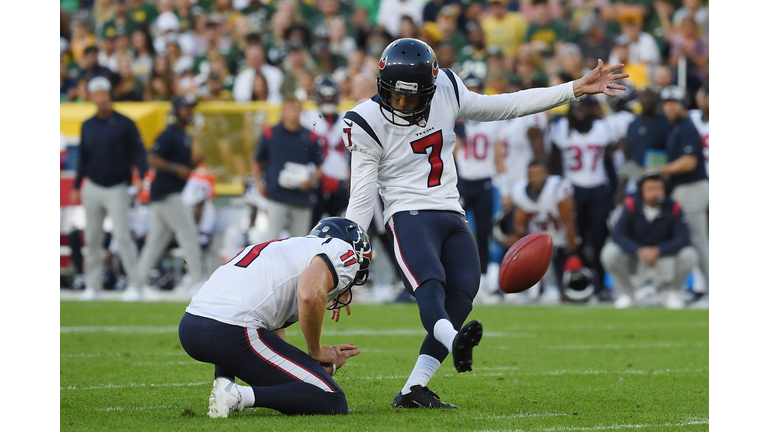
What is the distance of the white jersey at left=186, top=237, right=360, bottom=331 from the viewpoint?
14.6 ft

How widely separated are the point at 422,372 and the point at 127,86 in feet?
36.6

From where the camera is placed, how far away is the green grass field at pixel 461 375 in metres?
4.41

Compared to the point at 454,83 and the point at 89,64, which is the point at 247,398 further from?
the point at 89,64

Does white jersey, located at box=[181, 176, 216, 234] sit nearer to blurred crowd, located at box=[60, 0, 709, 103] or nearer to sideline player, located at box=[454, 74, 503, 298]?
blurred crowd, located at box=[60, 0, 709, 103]

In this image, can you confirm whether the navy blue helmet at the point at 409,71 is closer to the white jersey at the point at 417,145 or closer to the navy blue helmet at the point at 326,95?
the white jersey at the point at 417,145

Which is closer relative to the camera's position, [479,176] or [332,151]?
[479,176]

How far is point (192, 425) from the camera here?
426 centimetres

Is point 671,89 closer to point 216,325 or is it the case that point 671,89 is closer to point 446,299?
point 446,299

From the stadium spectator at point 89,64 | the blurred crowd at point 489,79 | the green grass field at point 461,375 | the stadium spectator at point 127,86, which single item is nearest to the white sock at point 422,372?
the green grass field at point 461,375

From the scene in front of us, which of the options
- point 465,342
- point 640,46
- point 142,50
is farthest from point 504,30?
point 465,342

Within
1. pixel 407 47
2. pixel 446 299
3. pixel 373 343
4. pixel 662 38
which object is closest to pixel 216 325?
pixel 446 299

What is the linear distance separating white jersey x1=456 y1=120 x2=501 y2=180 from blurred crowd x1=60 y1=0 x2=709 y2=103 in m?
0.74

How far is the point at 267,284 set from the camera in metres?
4.47

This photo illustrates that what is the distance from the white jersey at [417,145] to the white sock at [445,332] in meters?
0.70
